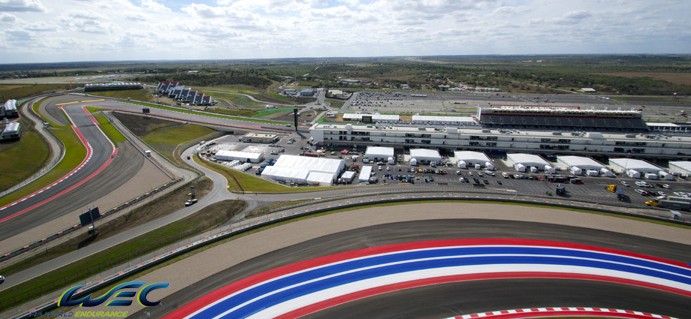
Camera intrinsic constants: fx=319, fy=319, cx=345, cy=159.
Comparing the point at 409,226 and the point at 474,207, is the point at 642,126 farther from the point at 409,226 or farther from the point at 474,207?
the point at 409,226

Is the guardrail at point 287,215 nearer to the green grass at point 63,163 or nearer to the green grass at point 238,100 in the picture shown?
the green grass at point 63,163

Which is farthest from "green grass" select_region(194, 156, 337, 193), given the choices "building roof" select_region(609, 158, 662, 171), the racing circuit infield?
"building roof" select_region(609, 158, 662, 171)

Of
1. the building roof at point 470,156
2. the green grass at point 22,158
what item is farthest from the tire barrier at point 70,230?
the building roof at point 470,156

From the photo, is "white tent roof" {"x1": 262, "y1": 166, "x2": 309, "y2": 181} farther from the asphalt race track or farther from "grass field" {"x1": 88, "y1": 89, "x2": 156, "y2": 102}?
"grass field" {"x1": 88, "y1": 89, "x2": 156, "y2": 102}

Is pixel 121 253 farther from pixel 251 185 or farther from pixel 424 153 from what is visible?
pixel 424 153

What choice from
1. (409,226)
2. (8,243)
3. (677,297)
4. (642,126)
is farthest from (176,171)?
(642,126)

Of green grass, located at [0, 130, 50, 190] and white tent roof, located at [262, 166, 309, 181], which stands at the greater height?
green grass, located at [0, 130, 50, 190]
